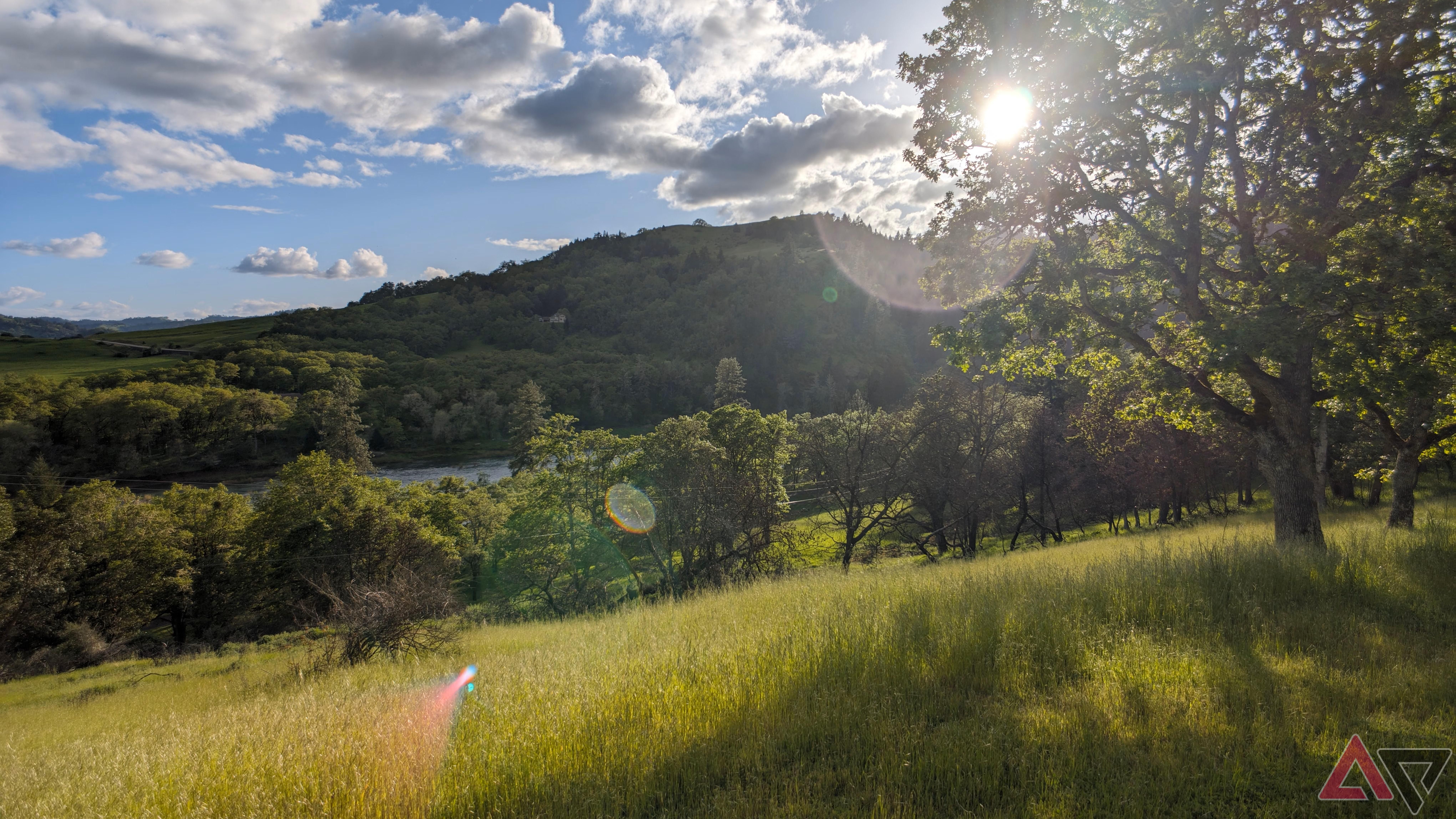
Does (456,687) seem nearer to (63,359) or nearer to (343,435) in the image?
(343,435)

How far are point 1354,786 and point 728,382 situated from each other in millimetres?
103507

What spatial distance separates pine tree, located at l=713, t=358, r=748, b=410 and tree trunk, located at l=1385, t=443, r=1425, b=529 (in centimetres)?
8897

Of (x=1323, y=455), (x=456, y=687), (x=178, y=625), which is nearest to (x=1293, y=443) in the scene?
(x=1323, y=455)

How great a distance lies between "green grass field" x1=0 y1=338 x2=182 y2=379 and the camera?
9756 cm

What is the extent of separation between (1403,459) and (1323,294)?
879 cm

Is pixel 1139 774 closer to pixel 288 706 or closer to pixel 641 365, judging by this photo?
pixel 288 706

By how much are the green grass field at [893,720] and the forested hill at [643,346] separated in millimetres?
104660

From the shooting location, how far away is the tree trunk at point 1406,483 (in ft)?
43.7

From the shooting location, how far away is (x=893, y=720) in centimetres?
428

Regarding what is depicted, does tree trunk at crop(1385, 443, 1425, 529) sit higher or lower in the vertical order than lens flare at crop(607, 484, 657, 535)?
higher

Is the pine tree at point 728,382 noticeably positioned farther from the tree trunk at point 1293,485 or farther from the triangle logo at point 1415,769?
the triangle logo at point 1415,769

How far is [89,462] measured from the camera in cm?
6938

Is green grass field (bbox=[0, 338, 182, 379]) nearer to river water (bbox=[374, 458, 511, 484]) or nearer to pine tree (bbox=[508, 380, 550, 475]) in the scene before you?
river water (bbox=[374, 458, 511, 484])

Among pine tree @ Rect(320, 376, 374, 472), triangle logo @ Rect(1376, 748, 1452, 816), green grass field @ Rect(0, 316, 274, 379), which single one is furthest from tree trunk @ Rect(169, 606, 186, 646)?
Answer: green grass field @ Rect(0, 316, 274, 379)
